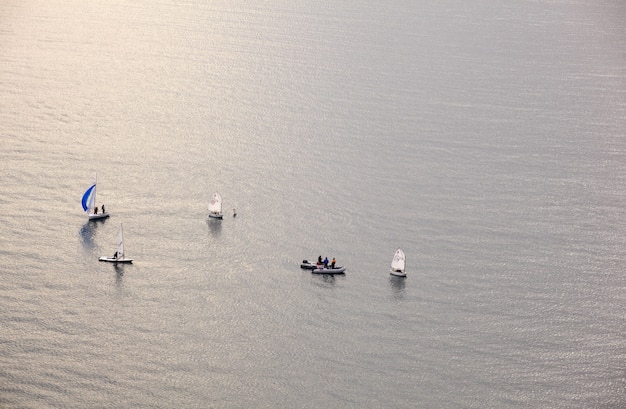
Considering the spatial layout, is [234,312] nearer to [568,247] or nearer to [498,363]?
[498,363]

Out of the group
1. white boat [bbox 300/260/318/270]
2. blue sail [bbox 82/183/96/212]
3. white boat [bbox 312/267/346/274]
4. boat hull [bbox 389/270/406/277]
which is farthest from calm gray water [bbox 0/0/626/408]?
blue sail [bbox 82/183/96/212]

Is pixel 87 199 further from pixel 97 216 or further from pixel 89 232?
pixel 89 232

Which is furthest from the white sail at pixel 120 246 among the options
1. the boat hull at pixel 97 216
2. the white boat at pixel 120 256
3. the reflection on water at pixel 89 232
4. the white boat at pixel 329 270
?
the white boat at pixel 329 270

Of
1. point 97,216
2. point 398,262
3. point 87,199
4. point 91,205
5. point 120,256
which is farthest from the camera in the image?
point 91,205

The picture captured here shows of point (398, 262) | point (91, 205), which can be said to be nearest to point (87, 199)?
point (91, 205)

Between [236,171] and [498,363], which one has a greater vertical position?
[236,171]

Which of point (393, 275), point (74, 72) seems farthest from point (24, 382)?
point (74, 72)
